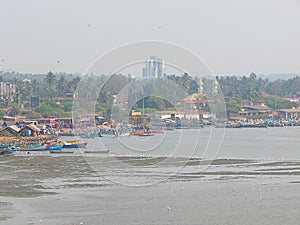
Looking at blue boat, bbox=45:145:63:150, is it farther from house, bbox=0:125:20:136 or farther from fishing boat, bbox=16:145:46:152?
house, bbox=0:125:20:136

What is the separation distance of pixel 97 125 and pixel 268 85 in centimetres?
5818

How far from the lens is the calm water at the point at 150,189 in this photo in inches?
653

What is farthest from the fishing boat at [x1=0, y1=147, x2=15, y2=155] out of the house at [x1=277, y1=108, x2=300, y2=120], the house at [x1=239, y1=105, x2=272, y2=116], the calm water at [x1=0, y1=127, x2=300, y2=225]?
the house at [x1=277, y1=108, x2=300, y2=120]

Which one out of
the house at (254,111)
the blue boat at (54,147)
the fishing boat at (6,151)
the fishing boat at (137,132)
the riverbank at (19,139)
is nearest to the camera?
the fishing boat at (6,151)

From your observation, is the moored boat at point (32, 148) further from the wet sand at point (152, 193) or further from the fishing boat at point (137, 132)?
the fishing boat at point (137, 132)

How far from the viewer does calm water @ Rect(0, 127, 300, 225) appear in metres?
16.6

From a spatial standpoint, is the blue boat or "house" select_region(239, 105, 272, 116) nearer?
the blue boat

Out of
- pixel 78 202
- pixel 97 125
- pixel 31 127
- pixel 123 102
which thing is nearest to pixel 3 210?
pixel 78 202

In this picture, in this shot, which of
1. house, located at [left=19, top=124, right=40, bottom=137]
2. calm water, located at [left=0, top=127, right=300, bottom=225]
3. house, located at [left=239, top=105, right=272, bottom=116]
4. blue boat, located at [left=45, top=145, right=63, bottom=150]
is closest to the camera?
calm water, located at [left=0, top=127, right=300, bottom=225]

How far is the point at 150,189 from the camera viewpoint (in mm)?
20547

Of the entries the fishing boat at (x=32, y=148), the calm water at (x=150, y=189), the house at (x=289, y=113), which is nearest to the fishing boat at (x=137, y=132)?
the fishing boat at (x=32, y=148)

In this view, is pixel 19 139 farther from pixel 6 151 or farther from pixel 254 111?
pixel 254 111

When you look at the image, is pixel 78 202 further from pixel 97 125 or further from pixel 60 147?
pixel 97 125

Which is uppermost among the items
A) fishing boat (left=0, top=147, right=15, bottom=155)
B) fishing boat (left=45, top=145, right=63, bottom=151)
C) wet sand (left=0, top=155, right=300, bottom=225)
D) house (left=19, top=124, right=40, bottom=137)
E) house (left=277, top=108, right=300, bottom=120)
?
house (left=277, top=108, right=300, bottom=120)
